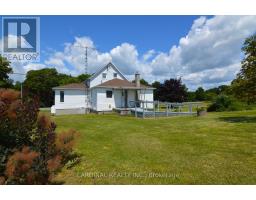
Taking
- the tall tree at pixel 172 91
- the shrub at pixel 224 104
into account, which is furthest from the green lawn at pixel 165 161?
the tall tree at pixel 172 91

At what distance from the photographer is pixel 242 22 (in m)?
6.74

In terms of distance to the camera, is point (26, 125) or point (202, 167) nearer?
point (26, 125)

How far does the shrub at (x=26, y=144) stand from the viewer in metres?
3.66

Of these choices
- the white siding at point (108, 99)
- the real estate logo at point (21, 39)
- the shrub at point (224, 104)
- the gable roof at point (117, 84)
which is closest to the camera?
the real estate logo at point (21, 39)

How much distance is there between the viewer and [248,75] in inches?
467

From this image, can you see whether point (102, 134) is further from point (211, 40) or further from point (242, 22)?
point (242, 22)

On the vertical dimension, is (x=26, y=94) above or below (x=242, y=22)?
below

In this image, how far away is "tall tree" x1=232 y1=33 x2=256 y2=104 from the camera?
11.6 metres

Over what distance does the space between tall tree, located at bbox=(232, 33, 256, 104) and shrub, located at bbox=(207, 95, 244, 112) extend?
771 centimetres

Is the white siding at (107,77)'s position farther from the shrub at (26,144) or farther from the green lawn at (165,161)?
the shrub at (26,144)

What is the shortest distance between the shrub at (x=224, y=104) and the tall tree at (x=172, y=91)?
6.50 metres
